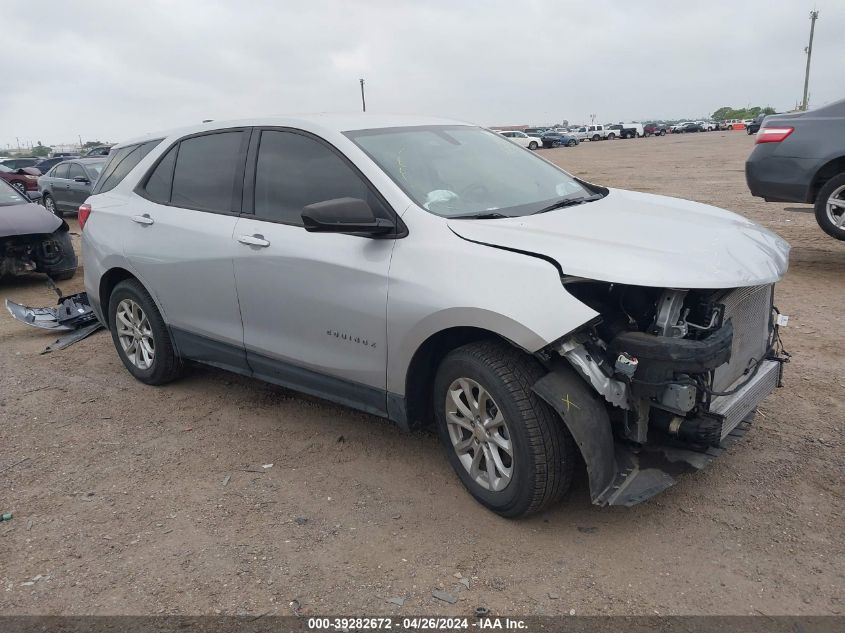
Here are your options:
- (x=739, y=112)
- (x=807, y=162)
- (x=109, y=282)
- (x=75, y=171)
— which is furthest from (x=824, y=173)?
(x=739, y=112)

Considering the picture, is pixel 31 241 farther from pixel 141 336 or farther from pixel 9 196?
pixel 141 336

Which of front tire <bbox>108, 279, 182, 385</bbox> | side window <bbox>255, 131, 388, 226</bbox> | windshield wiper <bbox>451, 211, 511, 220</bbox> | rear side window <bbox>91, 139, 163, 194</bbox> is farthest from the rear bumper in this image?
front tire <bbox>108, 279, 182, 385</bbox>

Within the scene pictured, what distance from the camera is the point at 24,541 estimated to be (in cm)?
328

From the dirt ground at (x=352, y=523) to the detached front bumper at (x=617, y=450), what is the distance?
29 centimetres

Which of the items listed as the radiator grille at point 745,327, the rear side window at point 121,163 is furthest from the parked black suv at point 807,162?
the rear side window at point 121,163

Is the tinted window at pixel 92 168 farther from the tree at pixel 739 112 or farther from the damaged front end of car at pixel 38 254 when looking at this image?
the tree at pixel 739 112

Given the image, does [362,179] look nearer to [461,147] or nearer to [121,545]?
[461,147]

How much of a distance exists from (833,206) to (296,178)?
588 cm

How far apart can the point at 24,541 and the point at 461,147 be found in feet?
9.93

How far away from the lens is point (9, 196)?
9.08 metres

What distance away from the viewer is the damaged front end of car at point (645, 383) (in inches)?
111

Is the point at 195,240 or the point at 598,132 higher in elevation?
the point at 195,240

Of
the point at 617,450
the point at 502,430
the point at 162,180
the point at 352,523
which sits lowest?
the point at 352,523

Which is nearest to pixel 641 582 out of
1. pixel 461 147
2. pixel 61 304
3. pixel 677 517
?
pixel 677 517
